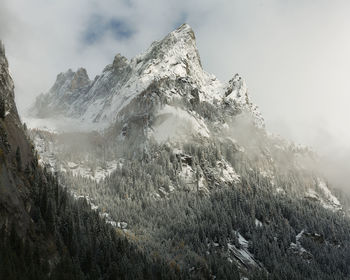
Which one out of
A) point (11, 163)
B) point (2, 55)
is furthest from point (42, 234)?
point (2, 55)

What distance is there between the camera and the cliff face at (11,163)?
90.2 m

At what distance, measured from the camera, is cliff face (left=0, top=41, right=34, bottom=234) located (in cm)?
9025

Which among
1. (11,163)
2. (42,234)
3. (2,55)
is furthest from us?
(2,55)

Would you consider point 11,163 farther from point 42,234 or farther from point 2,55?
point 2,55

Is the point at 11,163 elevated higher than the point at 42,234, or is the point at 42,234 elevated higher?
the point at 11,163

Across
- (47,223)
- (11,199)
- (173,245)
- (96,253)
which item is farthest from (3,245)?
(173,245)

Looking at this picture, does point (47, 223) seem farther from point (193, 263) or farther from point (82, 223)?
point (193, 263)

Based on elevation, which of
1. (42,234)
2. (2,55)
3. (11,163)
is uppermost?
(2,55)

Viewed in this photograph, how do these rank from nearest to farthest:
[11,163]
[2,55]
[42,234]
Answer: [11,163], [42,234], [2,55]

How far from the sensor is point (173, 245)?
191m

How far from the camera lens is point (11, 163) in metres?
101

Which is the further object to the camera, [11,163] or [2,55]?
[2,55]

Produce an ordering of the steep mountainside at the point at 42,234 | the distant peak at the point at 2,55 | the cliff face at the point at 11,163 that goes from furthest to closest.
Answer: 1. the distant peak at the point at 2,55
2. the cliff face at the point at 11,163
3. the steep mountainside at the point at 42,234

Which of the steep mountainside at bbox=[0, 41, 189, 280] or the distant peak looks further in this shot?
the distant peak
